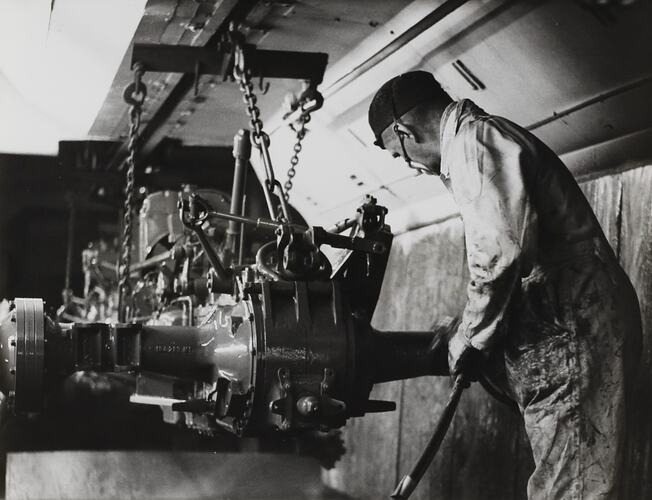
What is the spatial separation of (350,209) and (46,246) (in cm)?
479

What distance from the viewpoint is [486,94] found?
3.30m

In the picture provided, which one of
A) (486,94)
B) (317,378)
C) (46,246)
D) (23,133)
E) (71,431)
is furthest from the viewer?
(46,246)

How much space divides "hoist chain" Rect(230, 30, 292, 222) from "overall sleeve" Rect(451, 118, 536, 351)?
0.96 metres

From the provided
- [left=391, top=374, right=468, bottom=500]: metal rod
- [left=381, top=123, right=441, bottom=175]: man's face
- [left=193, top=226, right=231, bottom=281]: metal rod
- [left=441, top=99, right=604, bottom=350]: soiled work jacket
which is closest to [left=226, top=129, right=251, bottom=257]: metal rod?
[left=193, top=226, right=231, bottom=281]: metal rod

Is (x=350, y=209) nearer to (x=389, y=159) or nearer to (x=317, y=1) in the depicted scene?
(x=389, y=159)

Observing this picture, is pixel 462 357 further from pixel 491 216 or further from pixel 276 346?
pixel 276 346

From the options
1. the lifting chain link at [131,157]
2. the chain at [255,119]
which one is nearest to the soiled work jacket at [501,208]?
the chain at [255,119]

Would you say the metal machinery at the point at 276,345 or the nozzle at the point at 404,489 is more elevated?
the metal machinery at the point at 276,345

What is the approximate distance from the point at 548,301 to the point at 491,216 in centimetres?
33

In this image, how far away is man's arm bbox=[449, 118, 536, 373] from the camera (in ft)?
7.27

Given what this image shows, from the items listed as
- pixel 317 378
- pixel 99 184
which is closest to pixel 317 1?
pixel 317 378

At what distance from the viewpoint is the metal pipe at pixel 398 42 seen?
121 inches

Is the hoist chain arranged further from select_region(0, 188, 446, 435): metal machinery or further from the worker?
the worker

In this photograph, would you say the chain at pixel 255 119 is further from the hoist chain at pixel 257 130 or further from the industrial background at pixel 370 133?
the industrial background at pixel 370 133
